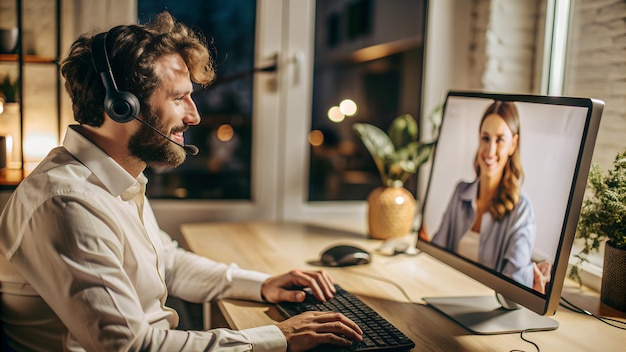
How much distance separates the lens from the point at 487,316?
1.36 meters

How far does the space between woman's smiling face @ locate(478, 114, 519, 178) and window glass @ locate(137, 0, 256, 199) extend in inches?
42.0

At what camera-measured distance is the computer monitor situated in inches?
46.8

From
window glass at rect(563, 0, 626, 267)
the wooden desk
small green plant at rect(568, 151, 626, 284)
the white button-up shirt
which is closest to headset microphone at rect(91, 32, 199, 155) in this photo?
the white button-up shirt

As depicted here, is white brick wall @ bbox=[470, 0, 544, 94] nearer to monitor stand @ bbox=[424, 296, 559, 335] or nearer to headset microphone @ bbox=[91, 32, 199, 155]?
monitor stand @ bbox=[424, 296, 559, 335]

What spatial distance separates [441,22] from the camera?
7.97ft

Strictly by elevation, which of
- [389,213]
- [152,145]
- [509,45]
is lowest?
[389,213]

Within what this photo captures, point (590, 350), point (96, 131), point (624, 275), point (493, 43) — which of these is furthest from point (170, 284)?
point (493, 43)

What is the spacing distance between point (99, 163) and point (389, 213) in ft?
3.64

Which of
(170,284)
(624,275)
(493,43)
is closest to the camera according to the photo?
(624,275)

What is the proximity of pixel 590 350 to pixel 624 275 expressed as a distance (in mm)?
305

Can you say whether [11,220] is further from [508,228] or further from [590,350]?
[590,350]

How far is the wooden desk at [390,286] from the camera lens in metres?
1.24

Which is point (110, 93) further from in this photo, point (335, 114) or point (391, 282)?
point (335, 114)

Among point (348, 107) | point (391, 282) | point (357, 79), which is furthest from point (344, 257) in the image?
point (357, 79)
